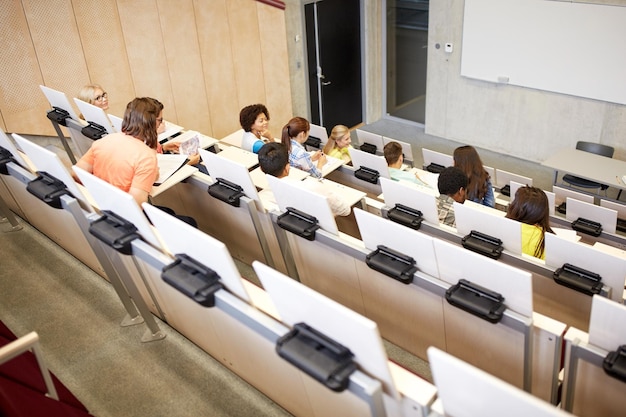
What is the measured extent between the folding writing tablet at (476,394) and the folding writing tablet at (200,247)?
94 cm

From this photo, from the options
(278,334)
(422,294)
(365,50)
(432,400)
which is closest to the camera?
(432,400)

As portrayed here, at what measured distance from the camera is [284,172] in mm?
3617

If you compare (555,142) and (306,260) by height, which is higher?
(306,260)

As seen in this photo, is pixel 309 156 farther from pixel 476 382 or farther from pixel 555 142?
pixel 555 142

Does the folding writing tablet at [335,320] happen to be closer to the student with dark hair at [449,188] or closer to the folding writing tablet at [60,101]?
the student with dark hair at [449,188]

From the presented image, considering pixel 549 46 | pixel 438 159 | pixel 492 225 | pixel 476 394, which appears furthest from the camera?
pixel 549 46

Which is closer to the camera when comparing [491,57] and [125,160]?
[125,160]

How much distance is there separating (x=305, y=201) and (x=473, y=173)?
1.72 m

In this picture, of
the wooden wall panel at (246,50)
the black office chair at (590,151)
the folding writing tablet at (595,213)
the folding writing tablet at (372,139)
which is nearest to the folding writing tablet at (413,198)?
the folding writing tablet at (595,213)

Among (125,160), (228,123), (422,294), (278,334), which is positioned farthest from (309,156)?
(228,123)

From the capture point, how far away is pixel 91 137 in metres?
4.43

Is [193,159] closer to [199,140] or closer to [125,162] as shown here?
[199,140]

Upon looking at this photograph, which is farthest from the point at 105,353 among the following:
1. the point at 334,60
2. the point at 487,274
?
the point at 334,60

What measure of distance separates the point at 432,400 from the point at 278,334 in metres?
0.65
